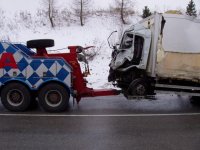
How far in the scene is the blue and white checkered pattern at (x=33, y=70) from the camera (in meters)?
10.8

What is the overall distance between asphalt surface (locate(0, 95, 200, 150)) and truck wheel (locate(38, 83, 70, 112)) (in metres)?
0.20

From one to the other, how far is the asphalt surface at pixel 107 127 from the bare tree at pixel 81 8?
12.3 meters

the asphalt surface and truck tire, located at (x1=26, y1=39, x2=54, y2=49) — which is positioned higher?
truck tire, located at (x1=26, y1=39, x2=54, y2=49)

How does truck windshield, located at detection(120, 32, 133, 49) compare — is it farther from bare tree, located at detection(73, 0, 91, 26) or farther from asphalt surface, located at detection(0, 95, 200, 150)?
bare tree, located at detection(73, 0, 91, 26)

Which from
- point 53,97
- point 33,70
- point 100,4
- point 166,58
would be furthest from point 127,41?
point 100,4

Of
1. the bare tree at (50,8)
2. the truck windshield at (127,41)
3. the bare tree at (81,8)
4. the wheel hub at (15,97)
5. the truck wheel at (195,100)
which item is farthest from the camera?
the bare tree at (81,8)

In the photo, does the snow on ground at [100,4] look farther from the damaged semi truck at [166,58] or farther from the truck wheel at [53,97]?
the truck wheel at [53,97]

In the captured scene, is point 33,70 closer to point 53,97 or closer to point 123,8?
point 53,97

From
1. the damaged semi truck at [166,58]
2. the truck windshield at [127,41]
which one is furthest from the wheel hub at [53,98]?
the truck windshield at [127,41]

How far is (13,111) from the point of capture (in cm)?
1091

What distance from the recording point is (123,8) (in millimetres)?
24844

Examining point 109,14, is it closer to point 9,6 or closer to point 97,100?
point 9,6

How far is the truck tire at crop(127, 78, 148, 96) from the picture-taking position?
37.6 ft

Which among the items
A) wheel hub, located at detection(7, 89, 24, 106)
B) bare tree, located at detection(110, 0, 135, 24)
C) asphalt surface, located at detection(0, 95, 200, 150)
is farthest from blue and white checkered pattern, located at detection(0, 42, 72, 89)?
bare tree, located at detection(110, 0, 135, 24)
